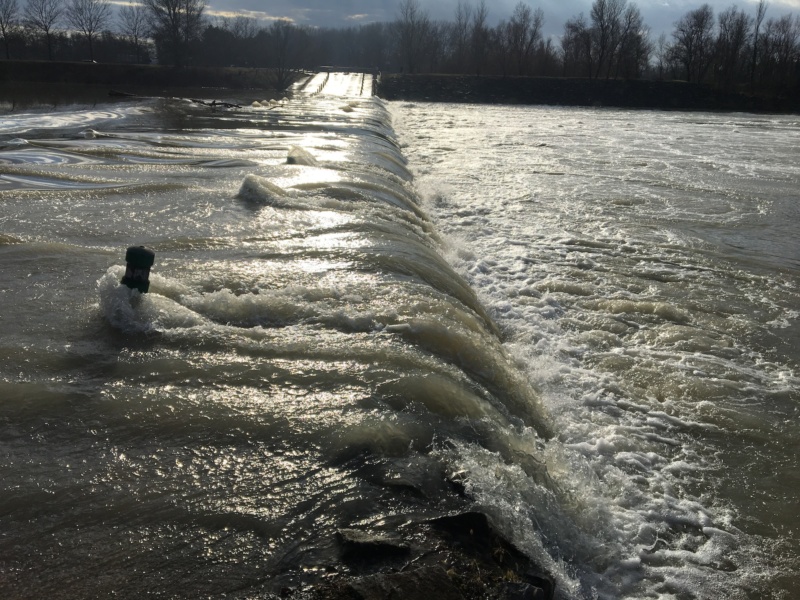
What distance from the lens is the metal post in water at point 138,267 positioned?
388cm

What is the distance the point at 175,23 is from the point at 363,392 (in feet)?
195

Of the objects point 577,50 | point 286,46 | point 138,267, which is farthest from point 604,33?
point 138,267

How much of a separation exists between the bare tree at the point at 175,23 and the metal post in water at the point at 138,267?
5599 cm

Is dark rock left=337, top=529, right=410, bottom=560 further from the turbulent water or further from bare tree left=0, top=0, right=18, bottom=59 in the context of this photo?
bare tree left=0, top=0, right=18, bottom=59

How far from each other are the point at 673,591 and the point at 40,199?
23.9 feet

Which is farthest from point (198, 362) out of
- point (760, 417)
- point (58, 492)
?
point (760, 417)

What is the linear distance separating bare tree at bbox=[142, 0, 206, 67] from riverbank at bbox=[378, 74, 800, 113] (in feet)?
60.4

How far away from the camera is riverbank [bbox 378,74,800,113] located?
144 feet

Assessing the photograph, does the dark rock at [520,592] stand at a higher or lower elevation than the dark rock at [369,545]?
lower

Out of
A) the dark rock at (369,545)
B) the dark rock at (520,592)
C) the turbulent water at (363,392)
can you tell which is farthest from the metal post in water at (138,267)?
the dark rock at (520,592)

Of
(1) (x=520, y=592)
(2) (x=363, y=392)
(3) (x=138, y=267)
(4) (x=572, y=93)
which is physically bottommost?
(1) (x=520, y=592)

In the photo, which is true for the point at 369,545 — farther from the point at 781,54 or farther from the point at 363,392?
the point at 781,54

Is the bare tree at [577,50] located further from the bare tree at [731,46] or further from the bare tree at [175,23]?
the bare tree at [175,23]

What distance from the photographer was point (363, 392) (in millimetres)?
3381
